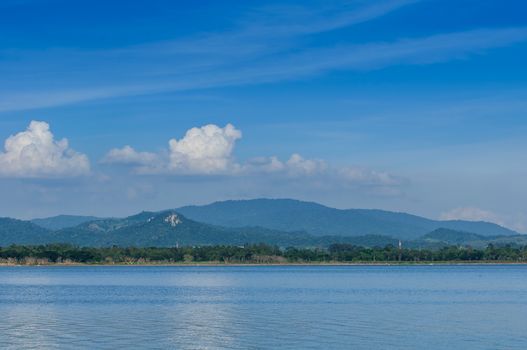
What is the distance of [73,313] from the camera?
68188 mm

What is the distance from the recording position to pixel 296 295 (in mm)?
93125

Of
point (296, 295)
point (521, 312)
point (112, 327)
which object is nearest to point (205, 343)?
point (112, 327)

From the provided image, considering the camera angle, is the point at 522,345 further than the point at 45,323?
No

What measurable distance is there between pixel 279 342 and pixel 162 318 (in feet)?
52.6

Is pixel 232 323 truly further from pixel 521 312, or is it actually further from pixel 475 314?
pixel 521 312

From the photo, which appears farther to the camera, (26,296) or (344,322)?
(26,296)

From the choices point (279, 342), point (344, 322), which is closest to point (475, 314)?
point (344, 322)

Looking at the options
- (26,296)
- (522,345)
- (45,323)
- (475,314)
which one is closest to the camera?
(522,345)

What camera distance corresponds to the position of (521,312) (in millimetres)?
69188

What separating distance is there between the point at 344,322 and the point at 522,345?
1460 cm

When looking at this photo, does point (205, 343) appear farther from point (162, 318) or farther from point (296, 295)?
point (296, 295)

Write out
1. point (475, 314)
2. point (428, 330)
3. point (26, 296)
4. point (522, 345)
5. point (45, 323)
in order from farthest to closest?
point (26, 296) < point (475, 314) < point (45, 323) < point (428, 330) < point (522, 345)

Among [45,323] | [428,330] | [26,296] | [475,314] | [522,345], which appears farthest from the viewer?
[26,296]

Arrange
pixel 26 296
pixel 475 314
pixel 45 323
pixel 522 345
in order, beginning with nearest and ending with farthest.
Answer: pixel 522 345 → pixel 45 323 → pixel 475 314 → pixel 26 296
